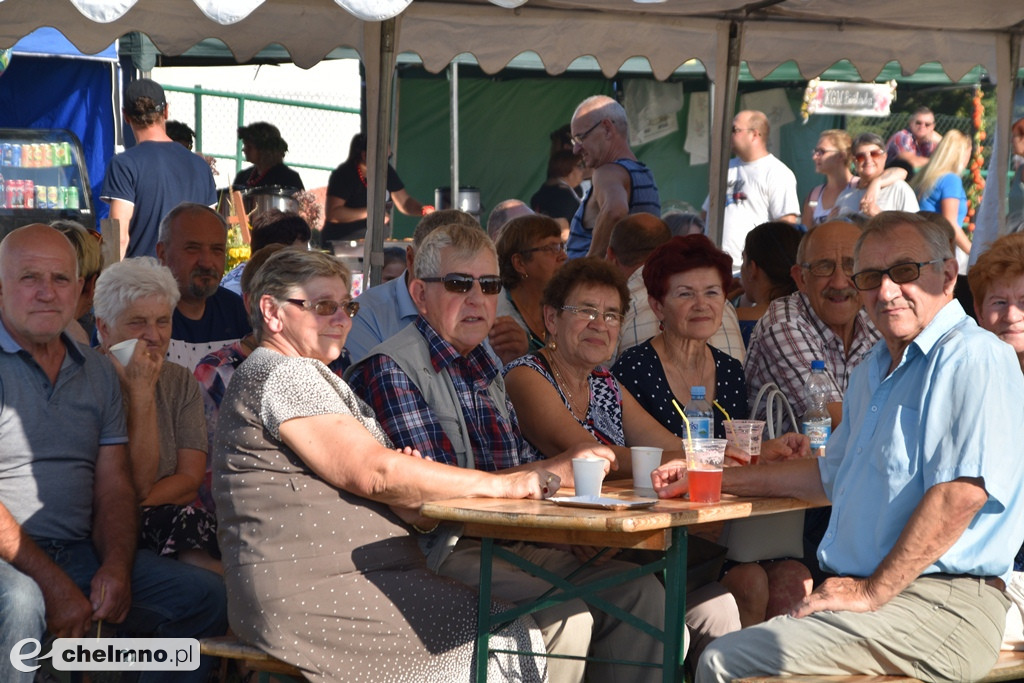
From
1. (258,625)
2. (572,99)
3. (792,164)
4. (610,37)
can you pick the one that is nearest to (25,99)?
(572,99)

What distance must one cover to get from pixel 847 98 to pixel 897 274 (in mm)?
10405

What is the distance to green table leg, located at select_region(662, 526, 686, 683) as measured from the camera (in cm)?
291

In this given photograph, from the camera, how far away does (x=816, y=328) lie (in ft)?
15.1

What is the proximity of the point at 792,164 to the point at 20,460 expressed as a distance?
11068 mm

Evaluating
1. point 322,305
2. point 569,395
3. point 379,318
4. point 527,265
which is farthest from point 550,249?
point 322,305

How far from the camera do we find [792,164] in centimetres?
1331

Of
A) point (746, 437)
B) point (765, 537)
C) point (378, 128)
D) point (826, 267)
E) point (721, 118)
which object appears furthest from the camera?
point (721, 118)

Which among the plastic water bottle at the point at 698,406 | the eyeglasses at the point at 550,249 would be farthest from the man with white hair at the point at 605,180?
the plastic water bottle at the point at 698,406

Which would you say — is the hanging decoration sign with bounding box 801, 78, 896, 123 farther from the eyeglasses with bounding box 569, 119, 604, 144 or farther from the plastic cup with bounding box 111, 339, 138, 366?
the plastic cup with bounding box 111, 339, 138, 366

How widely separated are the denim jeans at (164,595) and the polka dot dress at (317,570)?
0.63 meters

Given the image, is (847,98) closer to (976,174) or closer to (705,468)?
(976,174)

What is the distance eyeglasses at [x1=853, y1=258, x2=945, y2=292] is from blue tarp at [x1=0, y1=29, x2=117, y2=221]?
870 centimetres

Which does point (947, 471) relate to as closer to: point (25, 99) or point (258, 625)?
point (258, 625)

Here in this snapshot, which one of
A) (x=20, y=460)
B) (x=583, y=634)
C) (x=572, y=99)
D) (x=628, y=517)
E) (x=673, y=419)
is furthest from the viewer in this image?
(x=572, y=99)
